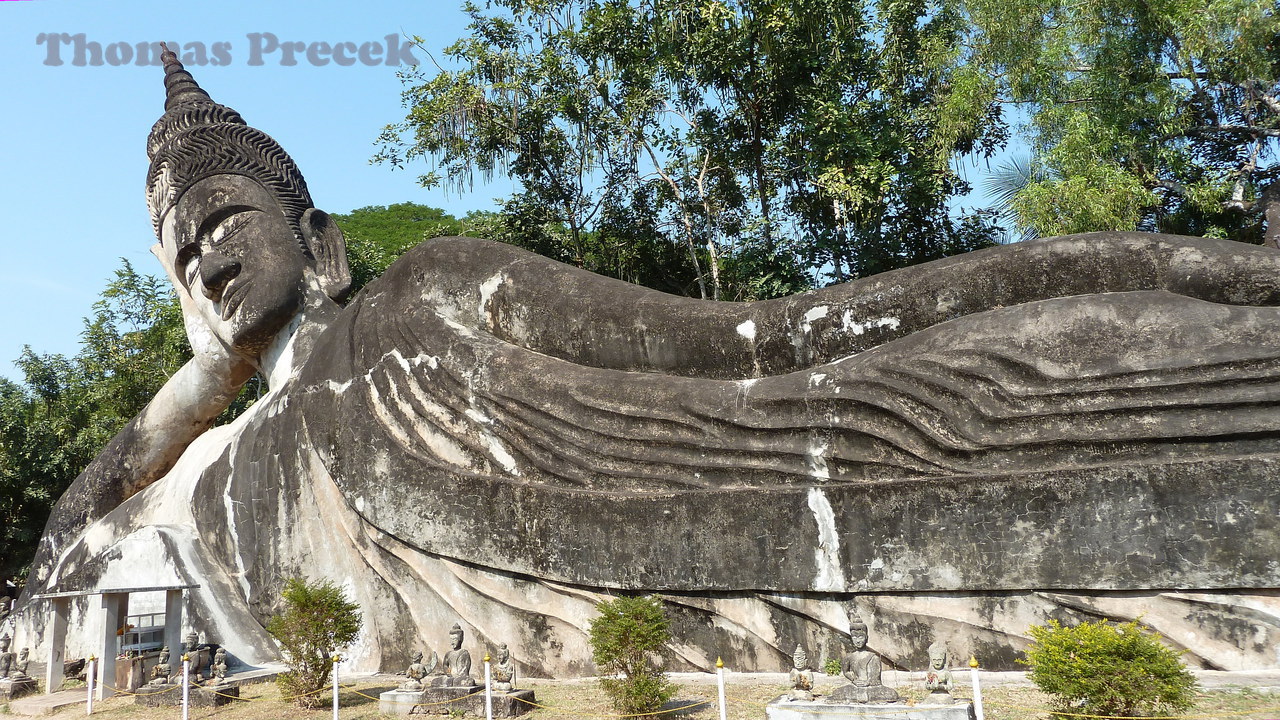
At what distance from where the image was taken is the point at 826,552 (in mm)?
5625

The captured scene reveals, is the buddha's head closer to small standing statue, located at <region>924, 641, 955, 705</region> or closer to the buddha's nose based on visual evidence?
the buddha's nose

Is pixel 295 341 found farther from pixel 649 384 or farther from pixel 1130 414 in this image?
pixel 1130 414

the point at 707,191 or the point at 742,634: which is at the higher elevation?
the point at 707,191

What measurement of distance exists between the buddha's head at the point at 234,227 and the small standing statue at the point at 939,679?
6.42 meters

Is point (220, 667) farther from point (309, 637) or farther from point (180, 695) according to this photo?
point (309, 637)

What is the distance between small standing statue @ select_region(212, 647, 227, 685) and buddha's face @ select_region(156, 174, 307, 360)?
3.08 meters

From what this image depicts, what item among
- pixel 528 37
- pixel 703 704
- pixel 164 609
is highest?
pixel 528 37

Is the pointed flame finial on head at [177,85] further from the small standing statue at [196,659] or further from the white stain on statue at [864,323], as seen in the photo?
the white stain on statue at [864,323]

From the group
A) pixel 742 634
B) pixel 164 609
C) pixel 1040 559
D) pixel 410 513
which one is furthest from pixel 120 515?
pixel 1040 559

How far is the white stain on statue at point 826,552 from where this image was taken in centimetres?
559

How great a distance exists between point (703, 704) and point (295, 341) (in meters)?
5.21

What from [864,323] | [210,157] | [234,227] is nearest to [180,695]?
[234,227]

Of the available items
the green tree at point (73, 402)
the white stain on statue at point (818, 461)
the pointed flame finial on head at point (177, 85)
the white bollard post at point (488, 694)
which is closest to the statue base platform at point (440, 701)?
the white bollard post at point (488, 694)

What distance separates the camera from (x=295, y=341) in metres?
8.81
